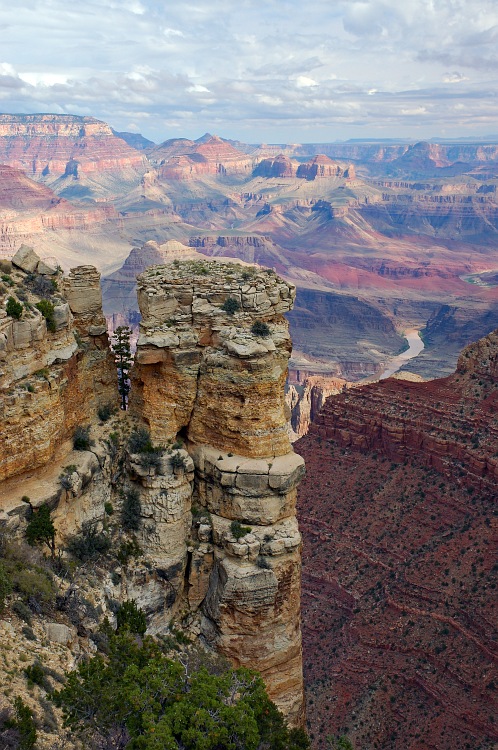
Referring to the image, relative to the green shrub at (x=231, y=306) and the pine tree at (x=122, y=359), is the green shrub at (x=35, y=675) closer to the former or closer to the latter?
the pine tree at (x=122, y=359)

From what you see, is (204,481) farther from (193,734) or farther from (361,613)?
(361,613)

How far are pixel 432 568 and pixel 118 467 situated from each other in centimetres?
3195

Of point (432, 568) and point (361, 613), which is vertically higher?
point (432, 568)

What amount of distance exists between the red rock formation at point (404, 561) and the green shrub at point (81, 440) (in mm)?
26345

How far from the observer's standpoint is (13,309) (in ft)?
80.1

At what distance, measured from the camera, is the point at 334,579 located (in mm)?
55906

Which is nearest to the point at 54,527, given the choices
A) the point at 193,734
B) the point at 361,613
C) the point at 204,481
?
the point at 204,481

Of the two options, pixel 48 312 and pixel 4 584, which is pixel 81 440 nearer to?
pixel 48 312

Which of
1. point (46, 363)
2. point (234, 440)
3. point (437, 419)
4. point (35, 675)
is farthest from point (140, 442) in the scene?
point (437, 419)

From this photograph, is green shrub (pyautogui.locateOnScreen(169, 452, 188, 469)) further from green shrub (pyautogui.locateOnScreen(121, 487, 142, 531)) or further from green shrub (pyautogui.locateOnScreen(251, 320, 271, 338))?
green shrub (pyautogui.locateOnScreen(251, 320, 271, 338))

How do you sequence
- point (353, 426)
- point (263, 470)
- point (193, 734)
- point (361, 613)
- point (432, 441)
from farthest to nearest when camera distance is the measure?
point (353, 426) < point (432, 441) < point (361, 613) < point (263, 470) < point (193, 734)

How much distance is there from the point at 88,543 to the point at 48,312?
8746mm

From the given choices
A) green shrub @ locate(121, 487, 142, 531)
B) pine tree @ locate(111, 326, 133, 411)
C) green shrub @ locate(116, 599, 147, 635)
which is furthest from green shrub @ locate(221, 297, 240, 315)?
green shrub @ locate(116, 599, 147, 635)

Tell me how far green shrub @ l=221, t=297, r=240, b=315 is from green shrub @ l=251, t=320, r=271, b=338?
96 cm
